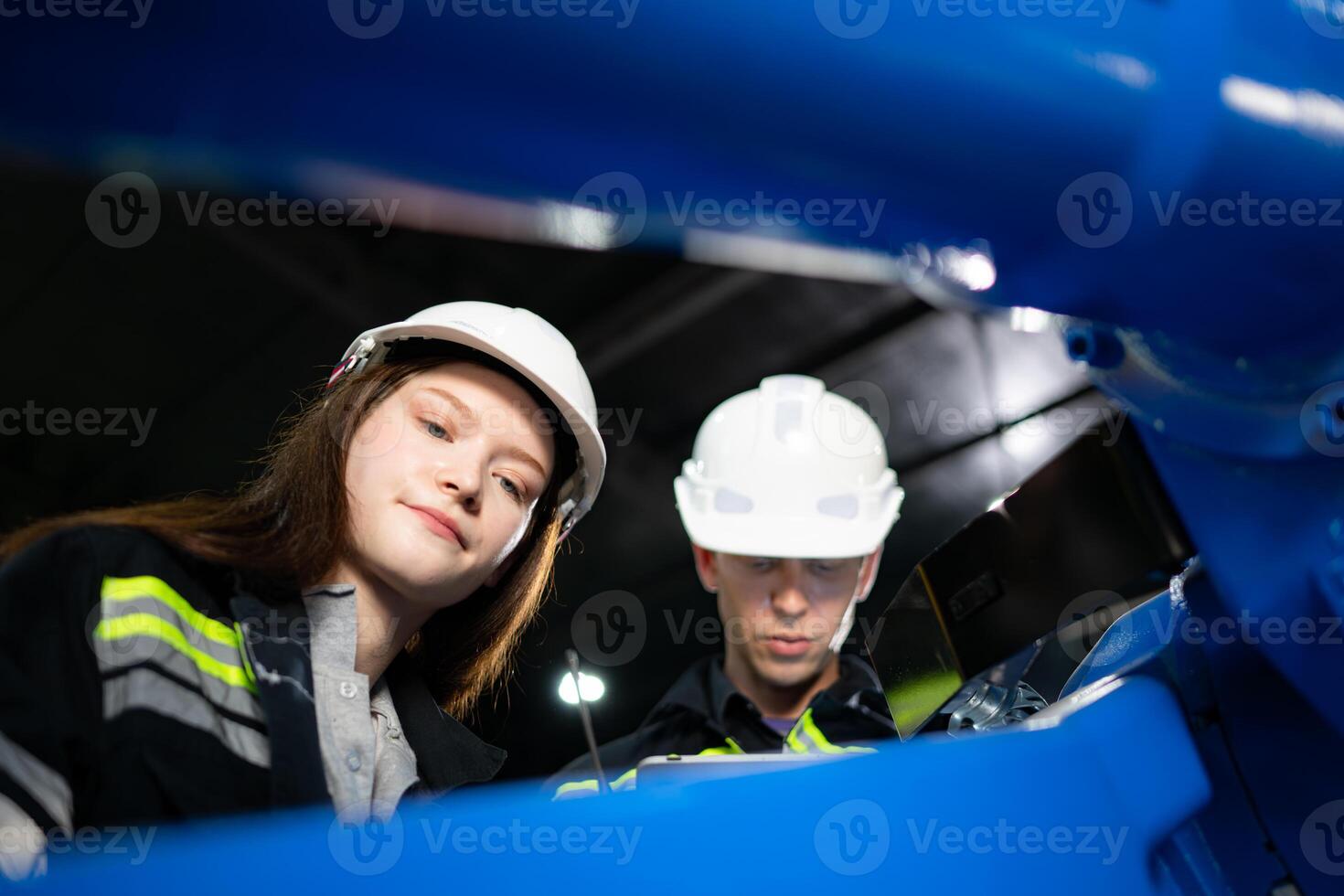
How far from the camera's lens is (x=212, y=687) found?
110cm

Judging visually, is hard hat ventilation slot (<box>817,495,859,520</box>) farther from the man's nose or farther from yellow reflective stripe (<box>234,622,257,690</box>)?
yellow reflective stripe (<box>234,622,257,690</box>)

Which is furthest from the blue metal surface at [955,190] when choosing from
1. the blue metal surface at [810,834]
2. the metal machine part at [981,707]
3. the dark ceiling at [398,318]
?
the dark ceiling at [398,318]

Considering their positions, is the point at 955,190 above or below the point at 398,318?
below

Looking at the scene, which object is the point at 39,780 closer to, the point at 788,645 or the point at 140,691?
the point at 140,691

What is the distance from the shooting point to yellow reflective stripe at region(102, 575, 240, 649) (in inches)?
42.5

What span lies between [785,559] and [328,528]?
1.55 metres

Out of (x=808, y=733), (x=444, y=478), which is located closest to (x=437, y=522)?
(x=444, y=478)

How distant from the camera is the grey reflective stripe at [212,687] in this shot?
107 cm

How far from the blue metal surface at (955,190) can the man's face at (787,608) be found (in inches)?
80.2

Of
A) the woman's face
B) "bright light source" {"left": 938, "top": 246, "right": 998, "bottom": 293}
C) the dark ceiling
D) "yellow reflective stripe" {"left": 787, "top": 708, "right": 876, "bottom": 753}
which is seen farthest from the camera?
the dark ceiling

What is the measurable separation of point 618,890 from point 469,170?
1.04 ft

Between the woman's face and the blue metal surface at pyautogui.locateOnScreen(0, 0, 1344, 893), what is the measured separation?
2.90 feet

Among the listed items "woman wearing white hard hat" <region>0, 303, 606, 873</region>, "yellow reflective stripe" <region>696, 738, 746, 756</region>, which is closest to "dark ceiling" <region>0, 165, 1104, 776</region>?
"yellow reflective stripe" <region>696, 738, 746, 756</region>

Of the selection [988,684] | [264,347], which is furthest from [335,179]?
[264,347]
